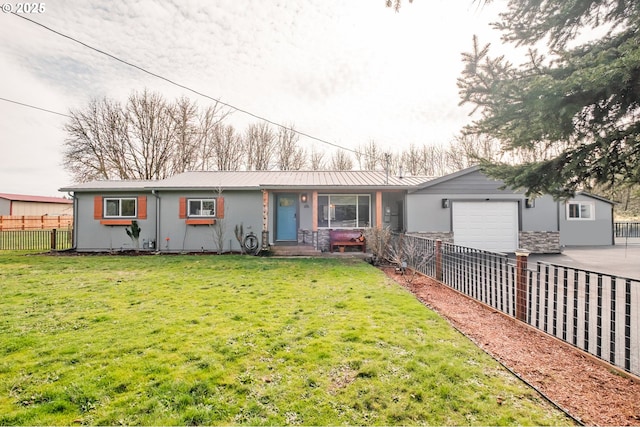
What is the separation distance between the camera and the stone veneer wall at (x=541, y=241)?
39.1ft

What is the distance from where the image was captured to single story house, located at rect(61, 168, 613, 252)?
11.8 metres

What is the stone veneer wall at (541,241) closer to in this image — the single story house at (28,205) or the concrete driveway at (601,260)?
the concrete driveway at (601,260)

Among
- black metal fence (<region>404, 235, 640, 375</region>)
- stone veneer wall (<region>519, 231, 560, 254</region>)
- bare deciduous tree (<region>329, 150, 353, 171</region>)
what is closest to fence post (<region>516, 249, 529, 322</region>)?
black metal fence (<region>404, 235, 640, 375</region>)

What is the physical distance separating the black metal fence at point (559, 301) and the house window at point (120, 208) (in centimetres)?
1140

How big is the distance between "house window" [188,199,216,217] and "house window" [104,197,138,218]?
7.87 ft

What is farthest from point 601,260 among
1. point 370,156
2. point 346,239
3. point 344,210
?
point 370,156

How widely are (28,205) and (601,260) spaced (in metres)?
47.6

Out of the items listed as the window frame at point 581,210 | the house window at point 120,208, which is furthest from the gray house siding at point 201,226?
the window frame at point 581,210

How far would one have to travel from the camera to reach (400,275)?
7.81 metres

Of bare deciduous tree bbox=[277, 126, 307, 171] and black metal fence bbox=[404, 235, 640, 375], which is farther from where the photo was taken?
bare deciduous tree bbox=[277, 126, 307, 171]

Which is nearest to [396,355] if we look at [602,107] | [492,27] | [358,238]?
[602,107]

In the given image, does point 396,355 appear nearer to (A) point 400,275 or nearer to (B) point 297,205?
(A) point 400,275

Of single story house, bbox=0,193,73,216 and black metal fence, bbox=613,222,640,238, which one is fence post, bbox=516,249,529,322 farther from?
single story house, bbox=0,193,73,216

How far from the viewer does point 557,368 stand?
3.00 m
